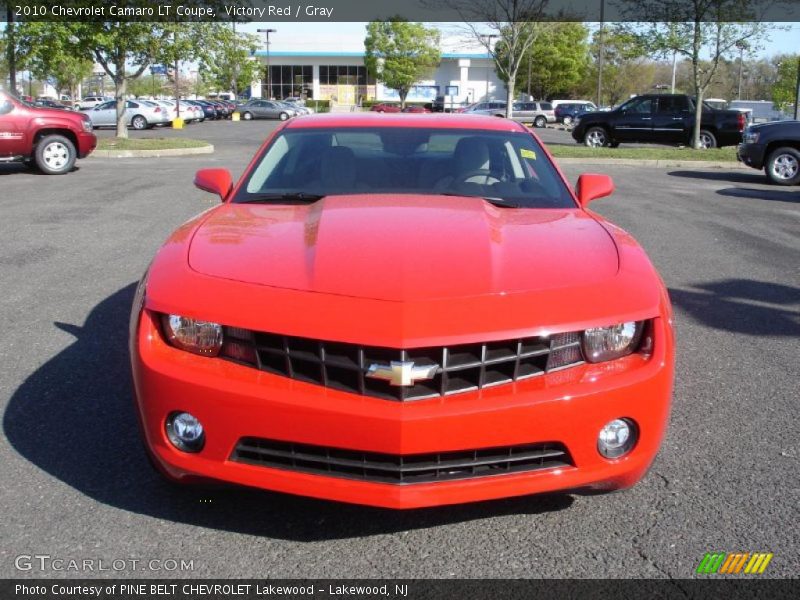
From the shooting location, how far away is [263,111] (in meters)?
58.8

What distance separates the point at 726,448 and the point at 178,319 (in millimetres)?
2440

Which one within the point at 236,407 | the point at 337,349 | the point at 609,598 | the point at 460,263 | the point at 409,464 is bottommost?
the point at 609,598

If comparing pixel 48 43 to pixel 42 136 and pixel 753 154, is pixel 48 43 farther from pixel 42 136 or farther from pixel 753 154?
pixel 753 154

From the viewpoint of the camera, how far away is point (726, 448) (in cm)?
368

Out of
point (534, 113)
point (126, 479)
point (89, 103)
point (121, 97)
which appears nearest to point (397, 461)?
point (126, 479)

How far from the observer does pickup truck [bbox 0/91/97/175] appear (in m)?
15.1

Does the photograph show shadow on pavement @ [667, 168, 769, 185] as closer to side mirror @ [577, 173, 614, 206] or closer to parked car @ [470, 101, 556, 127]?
side mirror @ [577, 173, 614, 206]

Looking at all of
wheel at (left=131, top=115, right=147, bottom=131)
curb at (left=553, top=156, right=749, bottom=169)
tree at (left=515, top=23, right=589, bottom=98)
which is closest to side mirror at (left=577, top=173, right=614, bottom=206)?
curb at (left=553, top=156, right=749, bottom=169)

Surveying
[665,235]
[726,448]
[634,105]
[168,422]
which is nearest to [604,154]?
[634,105]

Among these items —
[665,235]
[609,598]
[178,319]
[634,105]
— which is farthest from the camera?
[634,105]

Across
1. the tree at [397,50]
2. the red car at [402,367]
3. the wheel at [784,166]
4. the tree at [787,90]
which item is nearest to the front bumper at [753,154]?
the wheel at [784,166]

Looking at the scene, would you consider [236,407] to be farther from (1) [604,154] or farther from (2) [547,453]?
(1) [604,154]

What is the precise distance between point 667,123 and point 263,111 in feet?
127

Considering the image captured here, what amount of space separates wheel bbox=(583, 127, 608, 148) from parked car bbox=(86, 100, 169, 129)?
2414 cm
